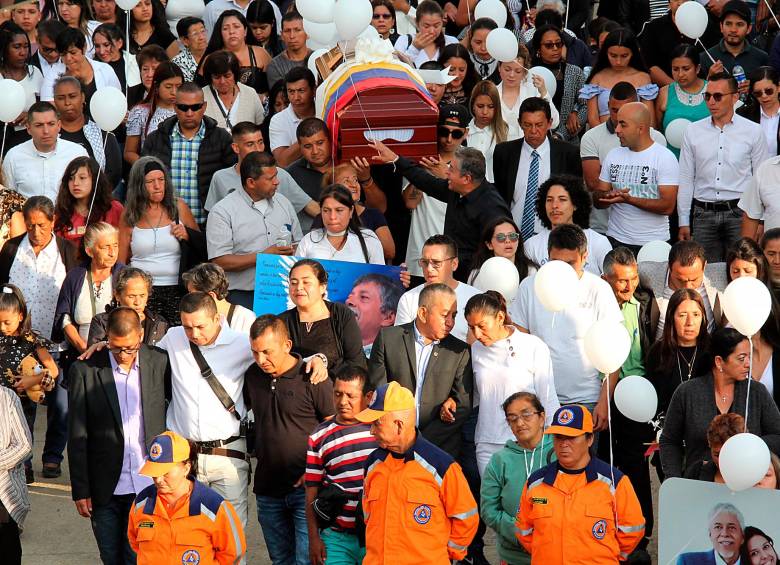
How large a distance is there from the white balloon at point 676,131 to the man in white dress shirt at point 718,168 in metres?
0.46

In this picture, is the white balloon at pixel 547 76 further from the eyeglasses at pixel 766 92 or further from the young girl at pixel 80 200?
the young girl at pixel 80 200

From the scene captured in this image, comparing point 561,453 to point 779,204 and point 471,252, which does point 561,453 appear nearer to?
point 471,252

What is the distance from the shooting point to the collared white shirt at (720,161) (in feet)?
34.3

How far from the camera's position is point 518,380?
7816mm

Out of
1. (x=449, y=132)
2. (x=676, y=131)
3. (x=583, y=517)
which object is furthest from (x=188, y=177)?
(x=583, y=517)

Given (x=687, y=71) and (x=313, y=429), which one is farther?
(x=687, y=71)

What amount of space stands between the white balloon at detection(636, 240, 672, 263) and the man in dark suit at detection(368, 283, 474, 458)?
1833mm

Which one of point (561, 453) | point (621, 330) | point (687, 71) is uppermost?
point (687, 71)

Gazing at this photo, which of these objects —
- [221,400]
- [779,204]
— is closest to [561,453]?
[221,400]

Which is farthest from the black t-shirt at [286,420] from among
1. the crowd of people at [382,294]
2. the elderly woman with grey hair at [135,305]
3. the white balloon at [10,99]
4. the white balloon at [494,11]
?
the white balloon at [494,11]

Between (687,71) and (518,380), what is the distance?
4387 mm

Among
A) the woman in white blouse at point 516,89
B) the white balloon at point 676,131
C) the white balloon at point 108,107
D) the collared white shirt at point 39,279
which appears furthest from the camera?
the woman in white blouse at point 516,89

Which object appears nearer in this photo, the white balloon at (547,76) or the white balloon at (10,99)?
the white balloon at (10,99)

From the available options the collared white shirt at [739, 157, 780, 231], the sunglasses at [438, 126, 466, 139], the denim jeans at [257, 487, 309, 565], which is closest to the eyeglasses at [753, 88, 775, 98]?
the collared white shirt at [739, 157, 780, 231]
